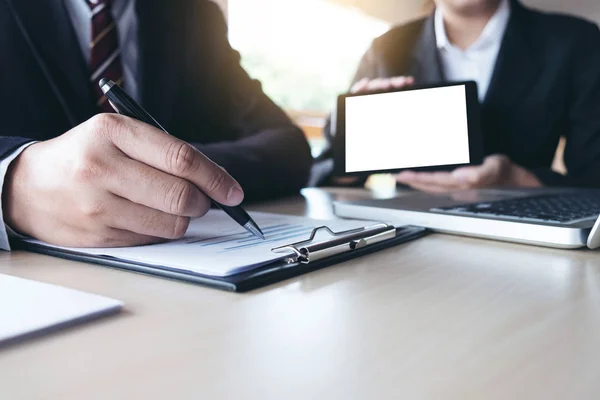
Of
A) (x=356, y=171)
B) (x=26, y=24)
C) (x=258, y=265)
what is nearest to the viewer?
(x=258, y=265)

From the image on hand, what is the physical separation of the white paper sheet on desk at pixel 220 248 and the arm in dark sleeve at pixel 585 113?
109 centimetres

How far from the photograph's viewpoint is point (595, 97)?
4.45ft

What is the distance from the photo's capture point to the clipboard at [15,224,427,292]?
322 millimetres

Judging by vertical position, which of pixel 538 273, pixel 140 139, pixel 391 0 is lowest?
pixel 538 273

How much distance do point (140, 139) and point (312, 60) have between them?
135cm

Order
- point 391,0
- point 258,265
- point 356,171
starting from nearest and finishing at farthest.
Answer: point 258,265 < point 356,171 < point 391,0

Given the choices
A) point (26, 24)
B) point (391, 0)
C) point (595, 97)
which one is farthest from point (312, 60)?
point (26, 24)

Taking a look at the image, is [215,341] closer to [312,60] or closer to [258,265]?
[258,265]

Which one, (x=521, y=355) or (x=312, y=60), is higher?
(x=312, y=60)

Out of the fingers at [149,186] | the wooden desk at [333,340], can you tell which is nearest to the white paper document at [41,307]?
the wooden desk at [333,340]

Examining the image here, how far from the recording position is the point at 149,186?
0.39 metres

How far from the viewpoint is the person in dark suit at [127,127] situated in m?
0.39

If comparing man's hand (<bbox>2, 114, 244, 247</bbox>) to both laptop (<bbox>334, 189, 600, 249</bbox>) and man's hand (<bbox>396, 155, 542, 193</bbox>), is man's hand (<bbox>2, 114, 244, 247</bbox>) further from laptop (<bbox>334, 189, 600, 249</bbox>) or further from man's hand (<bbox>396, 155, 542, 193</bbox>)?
man's hand (<bbox>396, 155, 542, 193</bbox>)

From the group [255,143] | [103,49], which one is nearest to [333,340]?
[255,143]
